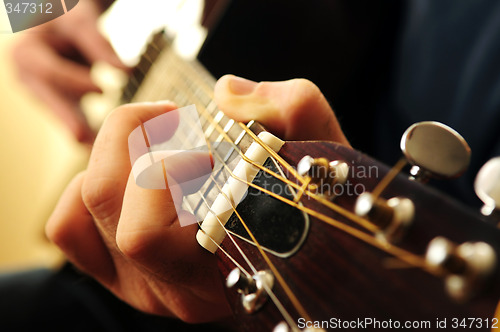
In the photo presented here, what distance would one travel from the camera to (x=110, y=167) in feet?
1.66

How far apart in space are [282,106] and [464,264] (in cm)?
29

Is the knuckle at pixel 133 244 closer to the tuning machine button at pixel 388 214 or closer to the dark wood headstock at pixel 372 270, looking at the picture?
the dark wood headstock at pixel 372 270

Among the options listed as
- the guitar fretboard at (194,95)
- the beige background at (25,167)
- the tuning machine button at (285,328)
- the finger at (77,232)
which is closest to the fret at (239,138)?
the guitar fretboard at (194,95)

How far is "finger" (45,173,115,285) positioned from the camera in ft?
2.05

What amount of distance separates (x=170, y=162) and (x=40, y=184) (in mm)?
2016

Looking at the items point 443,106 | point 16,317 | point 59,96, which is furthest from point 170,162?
point 59,96

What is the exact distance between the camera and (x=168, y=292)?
0.55 metres

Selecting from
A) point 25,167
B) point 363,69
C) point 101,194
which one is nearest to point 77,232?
point 101,194

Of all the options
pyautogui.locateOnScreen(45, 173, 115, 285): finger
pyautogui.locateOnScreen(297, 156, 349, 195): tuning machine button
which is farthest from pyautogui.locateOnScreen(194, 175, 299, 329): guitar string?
pyautogui.locateOnScreen(45, 173, 115, 285): finger

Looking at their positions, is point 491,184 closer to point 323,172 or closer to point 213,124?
A: point 323,172

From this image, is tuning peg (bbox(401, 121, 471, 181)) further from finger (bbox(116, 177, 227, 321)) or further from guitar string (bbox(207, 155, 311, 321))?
finger (bbox(116, 177, 227, 321))

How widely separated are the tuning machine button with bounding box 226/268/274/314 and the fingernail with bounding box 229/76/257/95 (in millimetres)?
238

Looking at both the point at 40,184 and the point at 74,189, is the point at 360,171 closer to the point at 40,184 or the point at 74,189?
the point at 74,189

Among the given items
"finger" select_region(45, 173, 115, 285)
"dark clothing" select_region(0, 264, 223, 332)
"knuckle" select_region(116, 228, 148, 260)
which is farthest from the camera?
"dark clothing" select_region(0, 264, 223, 332)
